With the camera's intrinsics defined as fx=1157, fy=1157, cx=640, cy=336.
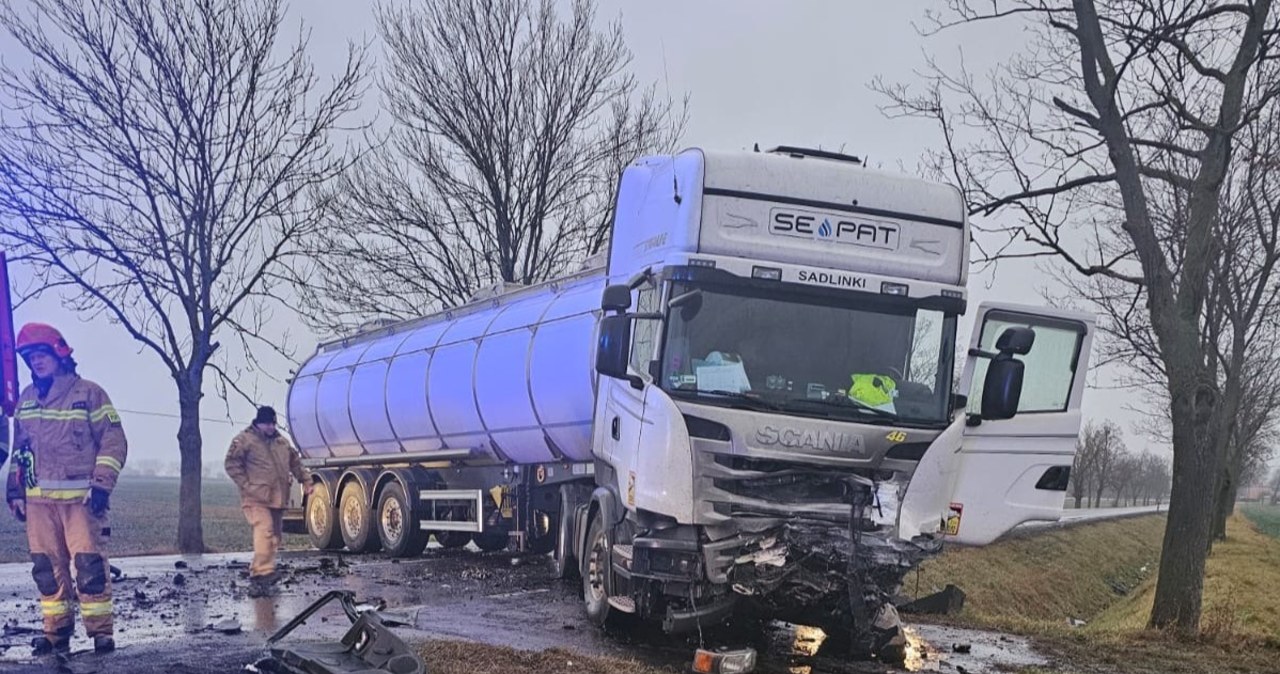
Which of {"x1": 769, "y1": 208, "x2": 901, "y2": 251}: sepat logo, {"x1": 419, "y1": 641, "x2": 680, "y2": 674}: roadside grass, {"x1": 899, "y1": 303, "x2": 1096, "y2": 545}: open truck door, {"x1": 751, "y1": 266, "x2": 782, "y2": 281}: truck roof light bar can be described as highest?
{"x1": 769, "y1": 208, "x2": 901, "y2": 251}: sepat logo

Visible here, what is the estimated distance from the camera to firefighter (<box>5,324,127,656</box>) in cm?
782

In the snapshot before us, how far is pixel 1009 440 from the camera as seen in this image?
8570mm

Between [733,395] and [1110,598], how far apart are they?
23430 millimetres

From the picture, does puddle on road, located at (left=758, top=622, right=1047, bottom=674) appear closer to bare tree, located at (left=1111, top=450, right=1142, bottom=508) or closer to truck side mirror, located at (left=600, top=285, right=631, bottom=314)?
truck side mirror, located at (left=600, top=285, right=631, bottom=314)

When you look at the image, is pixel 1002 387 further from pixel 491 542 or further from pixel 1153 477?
pixel 1153 477

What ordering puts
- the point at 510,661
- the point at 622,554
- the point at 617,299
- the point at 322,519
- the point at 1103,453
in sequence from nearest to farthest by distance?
1. the point at 510,661
2. the point at 617,299
3. the point at 622,554
4. the point at 322,519
5. the point at 1103,453

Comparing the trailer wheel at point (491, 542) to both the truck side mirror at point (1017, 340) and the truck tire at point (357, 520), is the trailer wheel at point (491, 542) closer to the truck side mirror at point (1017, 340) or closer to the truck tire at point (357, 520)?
the truck tire at point (357, 520)

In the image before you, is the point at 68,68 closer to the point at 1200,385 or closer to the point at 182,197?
the point at 182,197

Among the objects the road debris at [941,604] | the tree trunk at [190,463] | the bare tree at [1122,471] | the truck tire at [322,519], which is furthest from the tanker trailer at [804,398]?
the bare tree at [1122,471]

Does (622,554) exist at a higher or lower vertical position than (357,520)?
higher

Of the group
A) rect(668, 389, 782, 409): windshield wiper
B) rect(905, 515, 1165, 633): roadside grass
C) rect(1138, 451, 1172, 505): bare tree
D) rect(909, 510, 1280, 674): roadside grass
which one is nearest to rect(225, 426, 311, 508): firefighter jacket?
rect(668, 389, 782, 409): windshield wiper

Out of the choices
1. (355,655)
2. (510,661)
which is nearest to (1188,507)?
(510,661)

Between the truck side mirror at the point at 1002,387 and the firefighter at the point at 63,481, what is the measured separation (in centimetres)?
606

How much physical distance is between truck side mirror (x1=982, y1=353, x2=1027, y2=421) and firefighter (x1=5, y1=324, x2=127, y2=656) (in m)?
6.06
